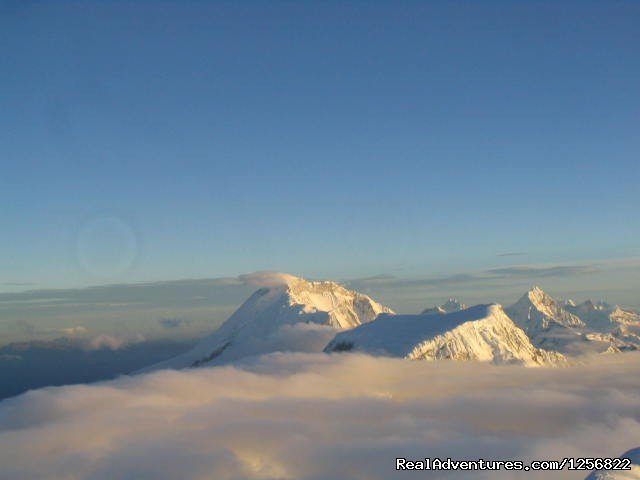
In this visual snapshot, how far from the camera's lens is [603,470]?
85.1 metres

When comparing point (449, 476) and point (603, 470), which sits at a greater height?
point (603, 470)

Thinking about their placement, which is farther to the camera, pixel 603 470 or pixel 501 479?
pixel 501 479

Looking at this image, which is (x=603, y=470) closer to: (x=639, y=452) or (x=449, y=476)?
(x=639, y=452)

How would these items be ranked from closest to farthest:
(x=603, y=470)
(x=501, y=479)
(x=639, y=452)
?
(x=603, y=470)
(x=639, y=452)
(x=501, y=479)

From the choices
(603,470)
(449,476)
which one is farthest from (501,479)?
(603,470)

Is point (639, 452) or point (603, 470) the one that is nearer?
point (603, 470)

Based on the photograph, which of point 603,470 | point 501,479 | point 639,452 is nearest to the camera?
point 603,470

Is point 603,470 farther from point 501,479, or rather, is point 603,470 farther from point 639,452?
point 501,479

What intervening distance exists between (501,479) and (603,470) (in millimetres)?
120836

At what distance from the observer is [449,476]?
197375 mm

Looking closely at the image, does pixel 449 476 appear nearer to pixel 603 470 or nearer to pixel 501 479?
pixel 501 479

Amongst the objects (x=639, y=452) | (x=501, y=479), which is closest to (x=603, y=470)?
(x=639, y=452)

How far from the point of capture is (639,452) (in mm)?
96812

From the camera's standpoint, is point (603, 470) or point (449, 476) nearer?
point (603, 470)
